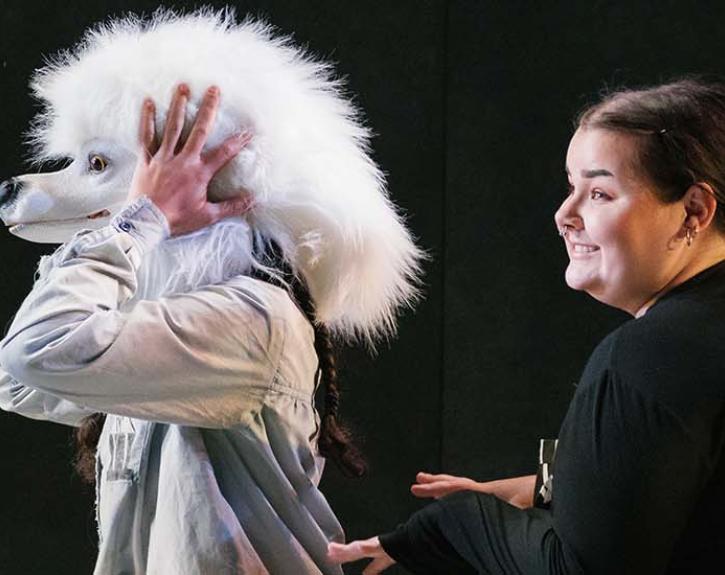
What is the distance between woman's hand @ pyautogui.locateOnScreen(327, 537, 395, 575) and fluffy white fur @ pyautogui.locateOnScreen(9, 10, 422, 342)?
0.91 feet

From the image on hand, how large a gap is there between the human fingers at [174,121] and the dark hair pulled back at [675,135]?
1.47ft

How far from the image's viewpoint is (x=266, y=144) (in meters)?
1.24

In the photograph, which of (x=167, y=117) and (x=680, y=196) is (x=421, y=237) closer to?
(x=167, y=117)

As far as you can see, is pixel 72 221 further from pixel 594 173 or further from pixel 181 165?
pixel 594 173

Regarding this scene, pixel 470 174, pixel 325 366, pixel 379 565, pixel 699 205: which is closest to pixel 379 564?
pixel 379 565

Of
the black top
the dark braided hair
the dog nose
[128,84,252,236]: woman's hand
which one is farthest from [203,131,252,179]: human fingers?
the black top

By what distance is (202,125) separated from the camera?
121 centimetres

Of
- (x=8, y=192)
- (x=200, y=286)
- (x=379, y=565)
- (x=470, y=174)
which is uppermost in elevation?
(x=470, y=174)

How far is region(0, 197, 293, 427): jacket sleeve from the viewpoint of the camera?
1078 millimetres

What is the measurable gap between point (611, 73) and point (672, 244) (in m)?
1.08

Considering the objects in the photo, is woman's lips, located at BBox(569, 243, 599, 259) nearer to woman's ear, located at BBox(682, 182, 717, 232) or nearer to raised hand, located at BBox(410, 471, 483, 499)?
woman's ear, located at BBox(682, 182, 717, 232)

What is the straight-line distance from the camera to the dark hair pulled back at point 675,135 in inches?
38.7

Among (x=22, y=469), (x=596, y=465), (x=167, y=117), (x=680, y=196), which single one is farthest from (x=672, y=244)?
(x=22, y=469)

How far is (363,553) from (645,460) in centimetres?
33
